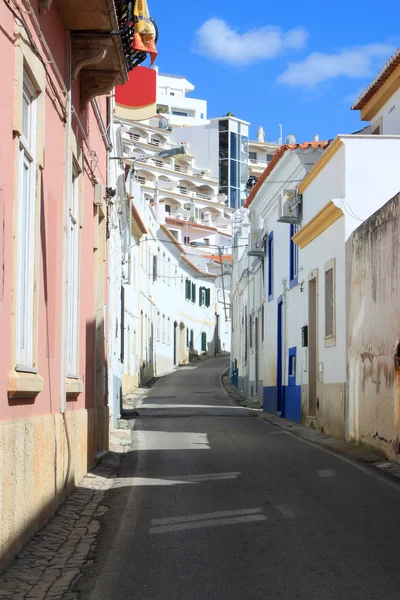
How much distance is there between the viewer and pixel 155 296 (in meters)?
50.4

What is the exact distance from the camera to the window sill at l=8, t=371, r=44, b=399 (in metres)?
6.92

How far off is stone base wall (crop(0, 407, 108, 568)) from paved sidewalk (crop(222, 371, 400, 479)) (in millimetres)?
4609

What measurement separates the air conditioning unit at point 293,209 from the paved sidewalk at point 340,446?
544cm

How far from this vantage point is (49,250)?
937 cm

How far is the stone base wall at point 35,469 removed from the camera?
6.52m

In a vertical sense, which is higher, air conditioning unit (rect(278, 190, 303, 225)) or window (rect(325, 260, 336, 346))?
air conditioning unit (rect(278, 190, 303, 225))

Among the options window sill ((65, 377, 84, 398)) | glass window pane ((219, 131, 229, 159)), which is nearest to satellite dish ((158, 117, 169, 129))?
glass window pane ((219, 131, 229, 159))

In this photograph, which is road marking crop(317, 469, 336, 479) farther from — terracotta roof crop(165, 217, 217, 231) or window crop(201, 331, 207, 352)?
terracotta roof crop(165, 217, 217, 231)

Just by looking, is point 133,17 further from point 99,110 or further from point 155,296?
→ point 155,296

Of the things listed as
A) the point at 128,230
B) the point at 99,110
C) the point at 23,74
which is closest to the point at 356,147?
the point at 99,110

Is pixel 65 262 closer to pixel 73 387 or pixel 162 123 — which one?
pixel 73 387

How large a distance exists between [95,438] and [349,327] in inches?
273

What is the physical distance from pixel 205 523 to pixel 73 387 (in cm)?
284

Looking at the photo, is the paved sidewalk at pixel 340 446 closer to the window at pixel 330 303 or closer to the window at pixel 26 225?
the window at pixel 330 303
